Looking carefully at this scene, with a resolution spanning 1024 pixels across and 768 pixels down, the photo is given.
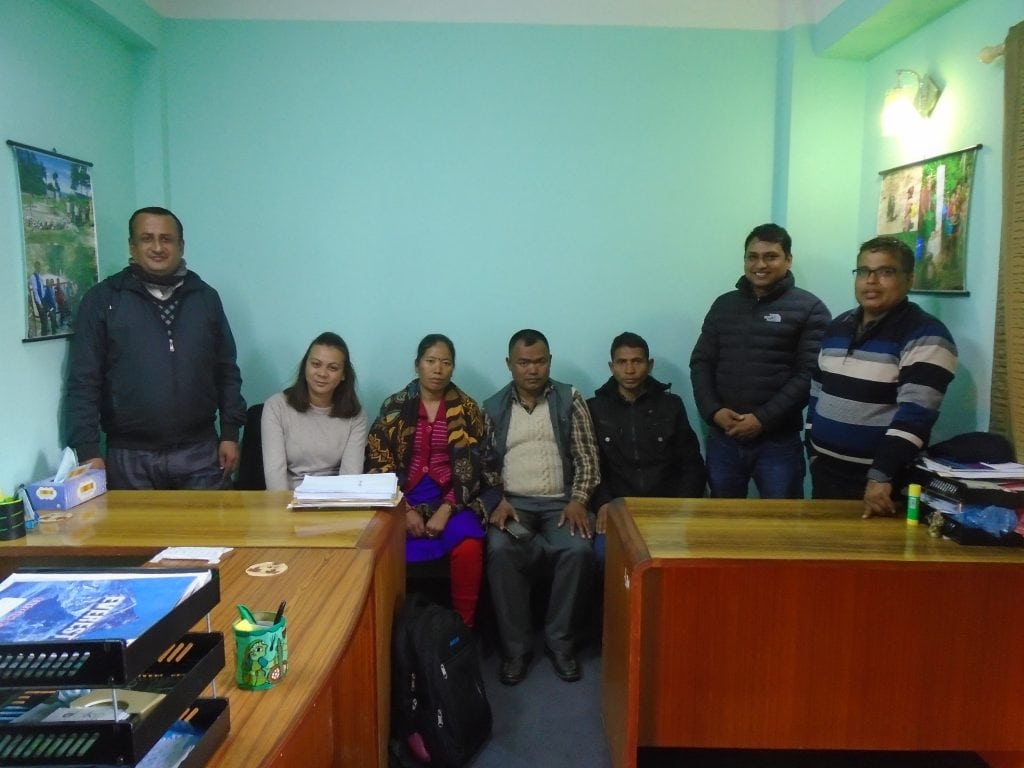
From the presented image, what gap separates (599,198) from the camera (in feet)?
11.0

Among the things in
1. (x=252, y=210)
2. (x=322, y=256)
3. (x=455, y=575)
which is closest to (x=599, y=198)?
(x=322, y=256)

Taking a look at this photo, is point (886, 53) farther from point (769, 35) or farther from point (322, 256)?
point (322, 256)

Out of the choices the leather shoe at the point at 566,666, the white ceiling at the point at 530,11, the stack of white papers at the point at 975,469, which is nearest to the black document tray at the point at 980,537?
the stack of white papers at the point at 975,469

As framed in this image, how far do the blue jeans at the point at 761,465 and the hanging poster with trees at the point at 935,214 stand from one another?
2.53 ft

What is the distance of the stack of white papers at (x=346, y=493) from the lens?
2.18 m

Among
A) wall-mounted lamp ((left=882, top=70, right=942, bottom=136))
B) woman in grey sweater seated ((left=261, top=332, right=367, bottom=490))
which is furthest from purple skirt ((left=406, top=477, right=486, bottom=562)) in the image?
wall-mounted lamp ((left=882, top=70, right=942, bottom=136))

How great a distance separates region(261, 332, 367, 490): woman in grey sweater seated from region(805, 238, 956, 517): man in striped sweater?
66.0 inches

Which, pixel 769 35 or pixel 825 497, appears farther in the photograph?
pixel 769 35

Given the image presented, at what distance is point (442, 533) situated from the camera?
281cm

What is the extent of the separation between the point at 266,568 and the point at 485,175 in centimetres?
219

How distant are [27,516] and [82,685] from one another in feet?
4.72

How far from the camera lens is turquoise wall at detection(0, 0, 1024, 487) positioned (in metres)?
3.25

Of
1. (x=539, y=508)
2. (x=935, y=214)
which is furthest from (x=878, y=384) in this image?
(x=539, y=508)

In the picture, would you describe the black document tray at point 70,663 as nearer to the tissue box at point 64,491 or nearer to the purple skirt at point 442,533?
the tissue box at point 64,491
